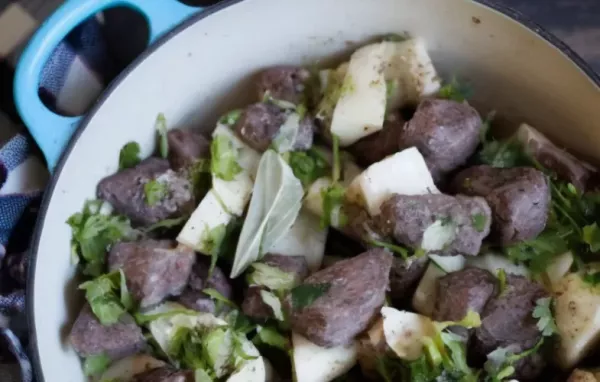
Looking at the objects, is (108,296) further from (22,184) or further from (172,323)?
(22,184)

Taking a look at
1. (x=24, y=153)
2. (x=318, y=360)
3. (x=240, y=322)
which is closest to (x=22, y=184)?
(x=24, y=153)

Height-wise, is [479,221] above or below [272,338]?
above

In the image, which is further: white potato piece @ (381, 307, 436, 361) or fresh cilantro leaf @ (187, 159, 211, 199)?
fresh cilantro leaf @ (187, 159, 211, 199)

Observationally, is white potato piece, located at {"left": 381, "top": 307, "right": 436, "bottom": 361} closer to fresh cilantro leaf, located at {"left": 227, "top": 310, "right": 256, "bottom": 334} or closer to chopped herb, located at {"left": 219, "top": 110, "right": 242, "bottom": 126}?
fresh cilantro leaf, located at {"left": 227, "top": 310, "right": 256, "bottom": 334}

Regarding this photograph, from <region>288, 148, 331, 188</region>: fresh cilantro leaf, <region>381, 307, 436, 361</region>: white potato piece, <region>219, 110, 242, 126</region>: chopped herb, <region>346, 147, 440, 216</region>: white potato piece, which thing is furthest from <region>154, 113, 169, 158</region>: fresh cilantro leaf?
<region>381, 307, 436, 361</region>: white potato piece

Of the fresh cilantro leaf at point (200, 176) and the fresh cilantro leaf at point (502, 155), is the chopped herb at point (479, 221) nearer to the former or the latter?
the fresh cilantro leaf at point (502, 155)

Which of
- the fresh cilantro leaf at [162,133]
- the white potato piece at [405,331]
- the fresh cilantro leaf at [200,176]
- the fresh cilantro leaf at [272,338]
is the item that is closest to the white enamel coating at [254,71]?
the fresh cilantro leaf at [162,133]
